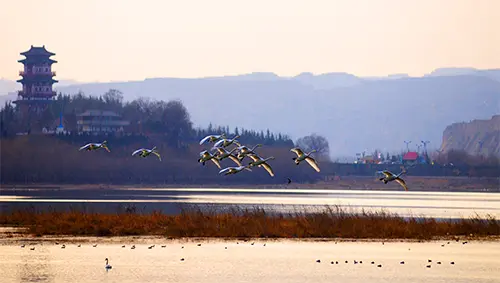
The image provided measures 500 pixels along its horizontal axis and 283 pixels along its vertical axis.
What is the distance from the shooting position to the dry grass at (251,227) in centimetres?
6825

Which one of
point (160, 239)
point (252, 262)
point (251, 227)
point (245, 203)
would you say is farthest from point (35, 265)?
point (245, 203)

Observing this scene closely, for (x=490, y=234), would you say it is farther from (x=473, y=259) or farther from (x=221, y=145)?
(x=221, y=145)

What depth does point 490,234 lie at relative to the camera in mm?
69062

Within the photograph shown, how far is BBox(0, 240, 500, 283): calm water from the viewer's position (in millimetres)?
51094

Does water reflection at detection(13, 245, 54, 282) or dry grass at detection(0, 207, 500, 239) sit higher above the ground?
dry grass at detection(0, 207, 500, 239)

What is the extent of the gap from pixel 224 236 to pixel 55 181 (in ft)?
437

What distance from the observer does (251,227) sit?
68.5 metres

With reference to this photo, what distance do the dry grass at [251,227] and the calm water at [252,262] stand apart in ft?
8.56

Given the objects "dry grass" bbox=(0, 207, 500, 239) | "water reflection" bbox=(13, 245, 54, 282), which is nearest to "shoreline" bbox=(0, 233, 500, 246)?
"dry grass" bbox=(0, 207, 500, 239)

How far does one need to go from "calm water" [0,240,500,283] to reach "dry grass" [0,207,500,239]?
8.56 ft

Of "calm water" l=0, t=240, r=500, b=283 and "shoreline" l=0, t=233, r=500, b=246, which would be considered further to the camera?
"shoreline" l=0, t=233, r=500, b=246

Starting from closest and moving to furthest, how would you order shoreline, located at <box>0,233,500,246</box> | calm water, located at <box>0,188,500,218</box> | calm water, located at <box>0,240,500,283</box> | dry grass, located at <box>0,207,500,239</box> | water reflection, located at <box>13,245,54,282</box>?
water reflection, located at <box>13,245,54,282</box>, calm water, located at <box>0,240,500,283</box>, shoreline, located at <box>0,233,500,246</box>, dry grass, located at <box>0,207,500,239</box>, calm water, located at <box>0,188,500,218</box>

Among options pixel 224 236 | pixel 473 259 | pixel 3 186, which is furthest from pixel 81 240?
pixel 3 186

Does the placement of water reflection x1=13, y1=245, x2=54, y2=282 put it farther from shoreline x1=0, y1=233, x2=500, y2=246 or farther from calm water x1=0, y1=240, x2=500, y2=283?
shoreline x1=0, y1=233, x2=500, y2=246
